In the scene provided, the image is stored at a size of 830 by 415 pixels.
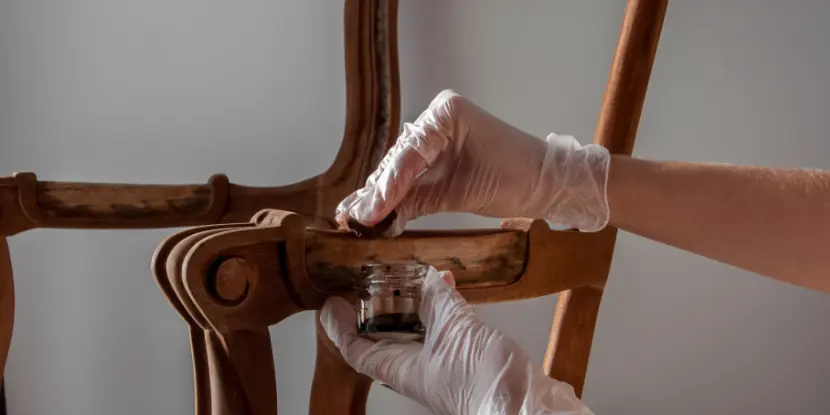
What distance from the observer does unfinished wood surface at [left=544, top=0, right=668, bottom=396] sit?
0.73 meters

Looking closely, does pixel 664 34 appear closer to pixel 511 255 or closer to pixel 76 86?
pixel 511 255

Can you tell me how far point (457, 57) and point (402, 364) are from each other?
27.7 inches

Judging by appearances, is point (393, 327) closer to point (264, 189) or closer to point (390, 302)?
point (390, 302)

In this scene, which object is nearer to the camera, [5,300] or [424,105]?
[5,300]

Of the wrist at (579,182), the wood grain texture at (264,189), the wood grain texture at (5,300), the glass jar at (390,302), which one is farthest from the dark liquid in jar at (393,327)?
the wood grain texture at (5,300)

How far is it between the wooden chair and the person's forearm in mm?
85

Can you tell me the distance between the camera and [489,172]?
65 cm

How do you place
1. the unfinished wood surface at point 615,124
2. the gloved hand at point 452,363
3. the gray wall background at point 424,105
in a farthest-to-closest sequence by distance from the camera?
the gray wall background at point 424,105 → the unfinished wood surface at point 615,124 → the gloved hand at point 452,363

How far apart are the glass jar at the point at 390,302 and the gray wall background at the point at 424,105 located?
0.58 m

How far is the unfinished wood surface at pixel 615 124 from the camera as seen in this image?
735 millimetres

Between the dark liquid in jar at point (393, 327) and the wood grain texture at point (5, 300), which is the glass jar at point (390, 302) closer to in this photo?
the dark liquid in jar at point (393, 327)

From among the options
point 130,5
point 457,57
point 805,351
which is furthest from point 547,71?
point 130,5

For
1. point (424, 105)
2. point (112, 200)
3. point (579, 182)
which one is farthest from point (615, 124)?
point (112, 200)

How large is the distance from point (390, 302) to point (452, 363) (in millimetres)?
75
